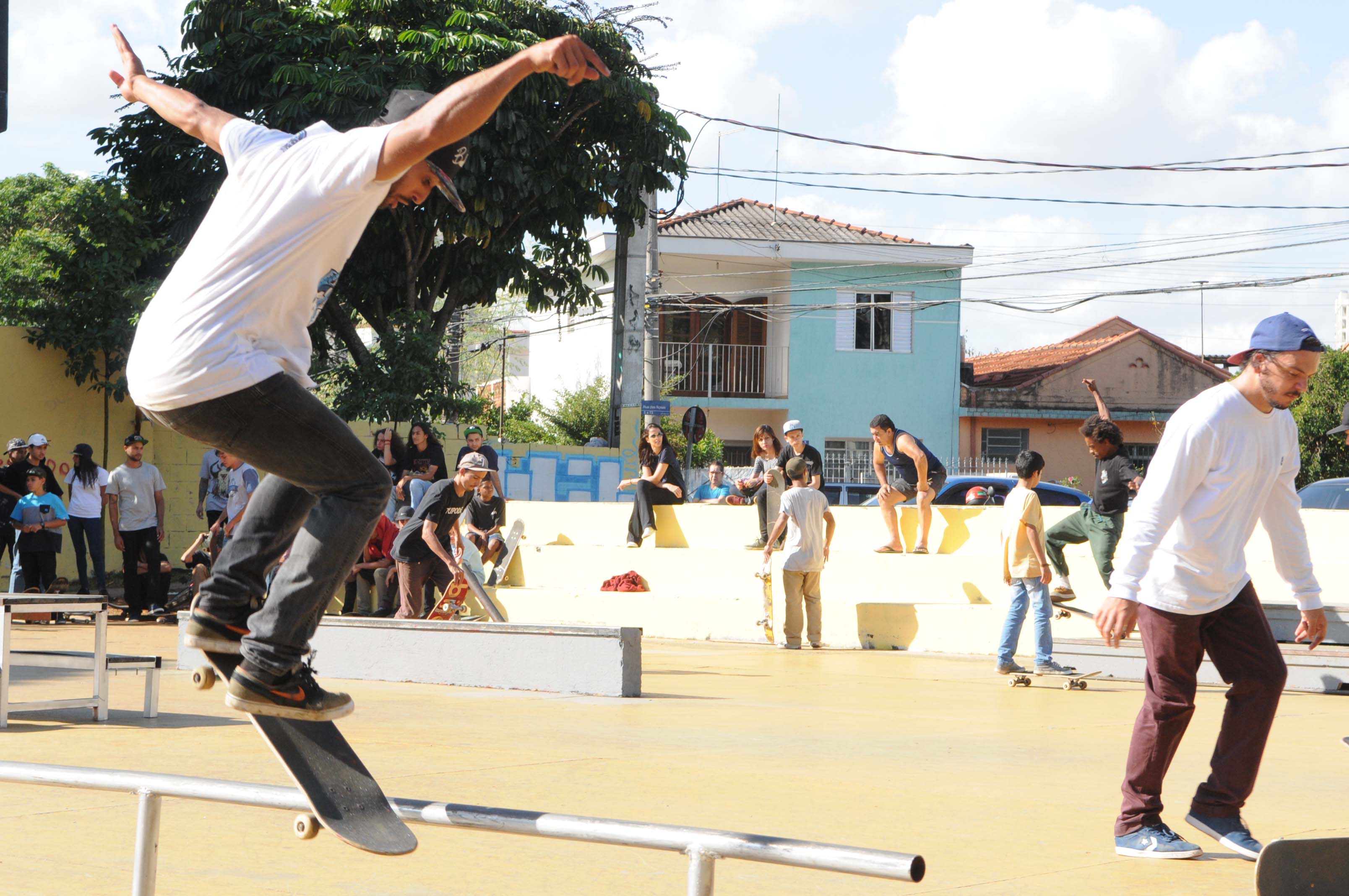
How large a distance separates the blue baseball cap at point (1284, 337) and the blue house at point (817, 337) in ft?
96.5

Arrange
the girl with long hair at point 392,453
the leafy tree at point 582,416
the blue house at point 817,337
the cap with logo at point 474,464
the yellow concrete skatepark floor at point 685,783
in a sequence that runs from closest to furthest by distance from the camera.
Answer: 1. the yellow concrete skatepark floor at point 685,783
2. the cap with logo at point 474,464
3. the girl with long hair at point 392,453
4. the blue house at point 817,337
5. the leafy tree at point 582,416

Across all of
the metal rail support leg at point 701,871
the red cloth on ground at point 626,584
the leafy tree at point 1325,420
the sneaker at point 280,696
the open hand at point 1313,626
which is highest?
the leafy tree at point 1325,420

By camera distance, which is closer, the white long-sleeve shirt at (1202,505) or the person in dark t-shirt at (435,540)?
the white long-sleeve shirt at (1202,505)

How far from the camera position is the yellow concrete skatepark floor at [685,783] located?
170 inches

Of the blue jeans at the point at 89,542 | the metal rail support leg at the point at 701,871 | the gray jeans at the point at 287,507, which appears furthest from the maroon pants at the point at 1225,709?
the blue jeans at the point at 89,542

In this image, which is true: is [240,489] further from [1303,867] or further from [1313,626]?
[1303,867]

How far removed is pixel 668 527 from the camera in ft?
57.1

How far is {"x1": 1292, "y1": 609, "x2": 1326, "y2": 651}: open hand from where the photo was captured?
16.1 feet

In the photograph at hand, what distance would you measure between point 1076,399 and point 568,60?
35.7 meters

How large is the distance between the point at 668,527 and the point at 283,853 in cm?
1287

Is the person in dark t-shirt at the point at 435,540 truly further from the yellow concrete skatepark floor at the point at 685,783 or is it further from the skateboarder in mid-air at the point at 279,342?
the skateboarder in mid-air at the point at 279,342

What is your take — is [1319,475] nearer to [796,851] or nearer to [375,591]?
[375,591]

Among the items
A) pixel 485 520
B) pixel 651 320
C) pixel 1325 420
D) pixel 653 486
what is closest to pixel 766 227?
pixel 651 320

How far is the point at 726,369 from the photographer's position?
3553 cm
